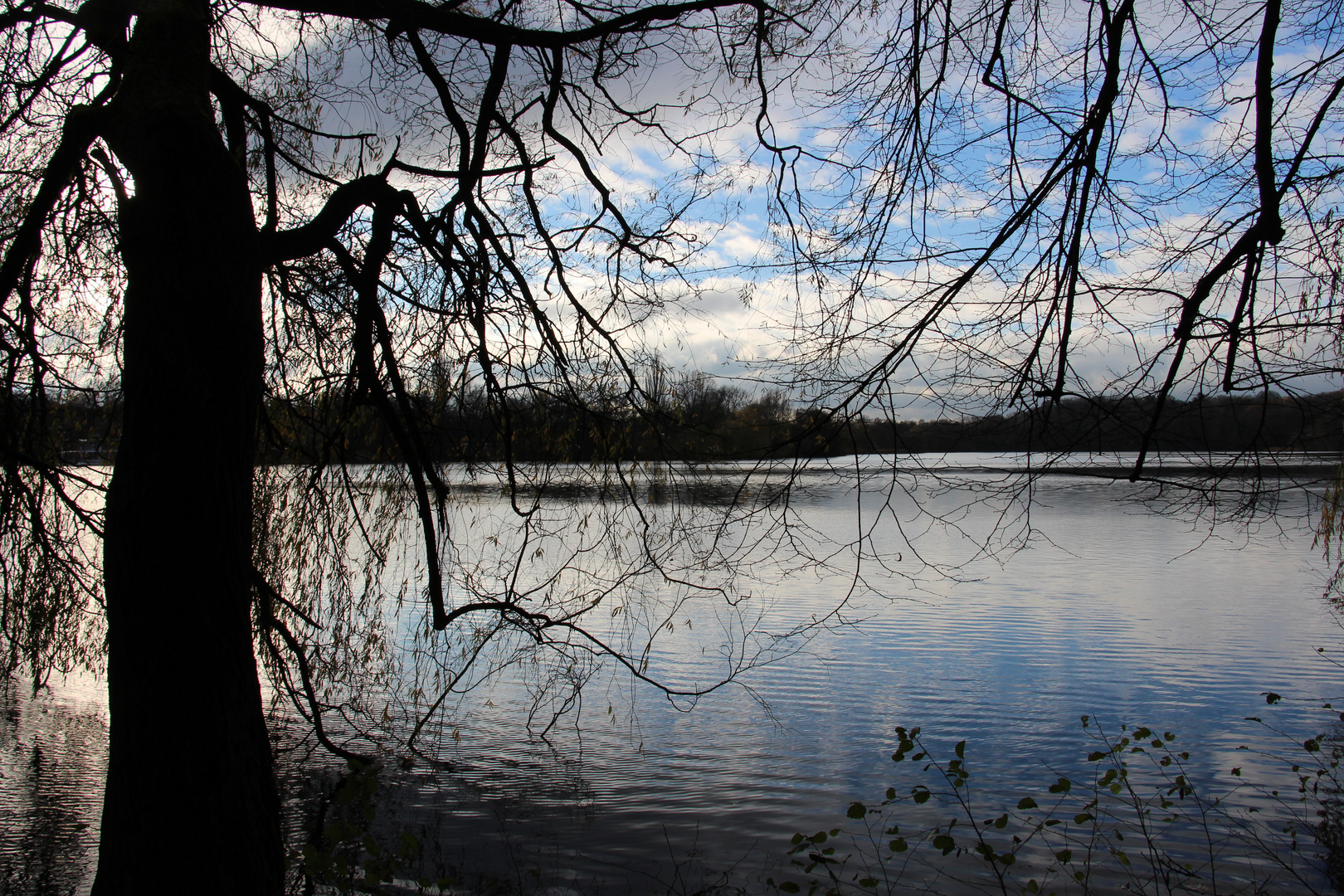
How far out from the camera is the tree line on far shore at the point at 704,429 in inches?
108

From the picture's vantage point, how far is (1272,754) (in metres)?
5.91

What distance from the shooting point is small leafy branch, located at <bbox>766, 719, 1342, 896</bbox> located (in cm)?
416

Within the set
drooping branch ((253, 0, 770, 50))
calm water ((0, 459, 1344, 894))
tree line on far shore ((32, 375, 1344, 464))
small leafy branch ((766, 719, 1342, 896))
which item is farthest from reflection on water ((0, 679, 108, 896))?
drooping branch ((253, 0, 770, 50))

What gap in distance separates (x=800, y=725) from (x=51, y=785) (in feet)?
16.7

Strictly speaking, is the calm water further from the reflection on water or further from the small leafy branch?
the small leafy branch

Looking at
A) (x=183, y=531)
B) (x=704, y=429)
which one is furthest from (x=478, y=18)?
(x=183, y=531)

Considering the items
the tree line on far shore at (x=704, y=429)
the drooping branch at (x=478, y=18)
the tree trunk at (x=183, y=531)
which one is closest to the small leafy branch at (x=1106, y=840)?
the tree line on far shore at (x=704, y=429)

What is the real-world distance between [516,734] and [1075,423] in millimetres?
5034

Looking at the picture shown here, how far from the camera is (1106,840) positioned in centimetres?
445

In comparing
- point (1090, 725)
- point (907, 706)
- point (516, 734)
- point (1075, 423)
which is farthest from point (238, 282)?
point (1090, 725)

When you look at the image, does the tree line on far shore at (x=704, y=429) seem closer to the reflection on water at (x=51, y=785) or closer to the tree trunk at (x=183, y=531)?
the tree trunk at (x=183, y=531)

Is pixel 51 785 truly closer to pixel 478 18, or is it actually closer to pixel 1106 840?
pixel 478 18

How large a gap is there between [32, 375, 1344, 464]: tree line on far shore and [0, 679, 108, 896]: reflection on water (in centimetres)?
201

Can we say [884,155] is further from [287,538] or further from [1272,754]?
[1272,754]
